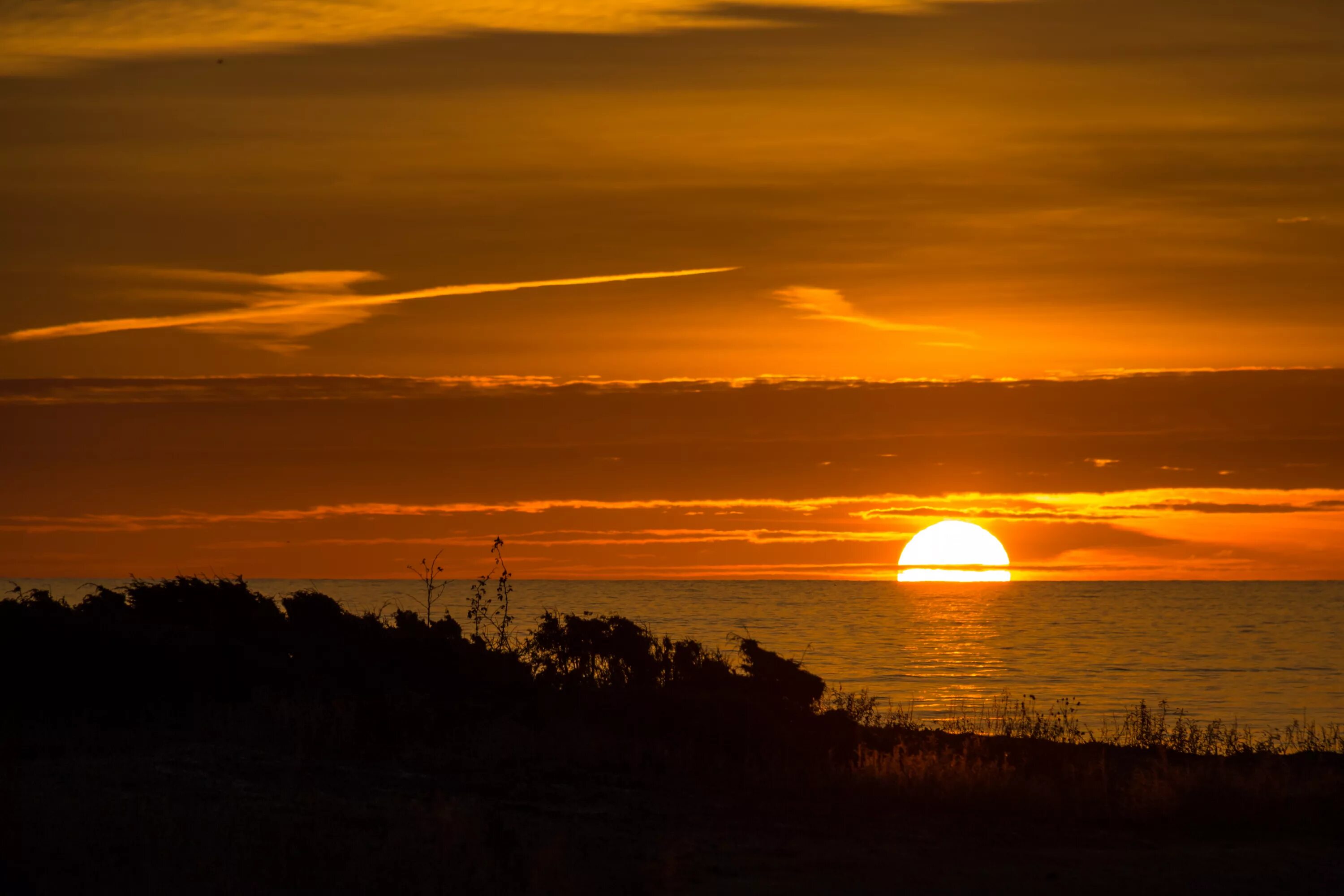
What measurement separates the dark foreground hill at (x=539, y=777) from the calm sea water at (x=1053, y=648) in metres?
15.4

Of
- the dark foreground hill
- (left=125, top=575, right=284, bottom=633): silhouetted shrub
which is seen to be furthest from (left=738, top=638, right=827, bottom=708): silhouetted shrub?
(left=125, top=575, right=284, bottom=633): silhouetted shrub

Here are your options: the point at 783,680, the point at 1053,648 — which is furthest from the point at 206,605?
the point at 1053,648

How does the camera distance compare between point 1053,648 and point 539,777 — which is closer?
point 539,777

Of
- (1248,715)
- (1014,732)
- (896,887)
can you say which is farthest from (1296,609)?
(896,887)

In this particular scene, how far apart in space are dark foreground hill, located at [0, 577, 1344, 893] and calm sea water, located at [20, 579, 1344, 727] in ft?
50.5

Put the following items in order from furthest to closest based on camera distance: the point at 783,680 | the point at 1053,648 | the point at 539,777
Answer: the point at 1053,648 < the point at 783,680 < the point at 539,777

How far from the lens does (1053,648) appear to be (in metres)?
69.9

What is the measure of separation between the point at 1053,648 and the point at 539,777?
184ft

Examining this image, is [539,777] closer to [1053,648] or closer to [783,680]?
[783,680]

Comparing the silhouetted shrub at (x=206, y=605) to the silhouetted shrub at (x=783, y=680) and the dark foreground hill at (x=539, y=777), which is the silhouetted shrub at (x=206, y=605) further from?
the silhouetted shrub at (x=783, y=680)

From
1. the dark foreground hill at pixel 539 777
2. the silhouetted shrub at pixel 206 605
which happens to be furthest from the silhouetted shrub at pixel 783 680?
the silhouetted shrub at pixel 206 605

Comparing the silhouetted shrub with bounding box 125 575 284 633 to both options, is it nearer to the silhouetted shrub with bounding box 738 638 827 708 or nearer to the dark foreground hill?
the dark foreground hill

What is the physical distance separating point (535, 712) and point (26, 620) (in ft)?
28.3

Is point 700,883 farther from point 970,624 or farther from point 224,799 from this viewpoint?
point 970,624
